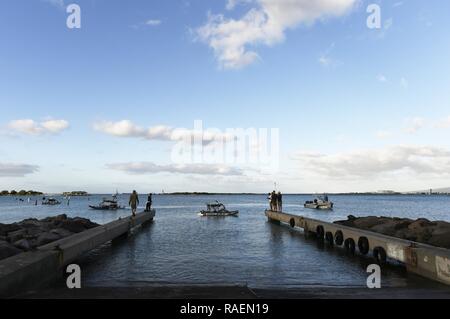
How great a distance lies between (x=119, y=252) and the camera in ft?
70.4

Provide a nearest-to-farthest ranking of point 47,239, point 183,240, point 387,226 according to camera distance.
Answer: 1. point 47,239
2. point 387,226
3. point 183,240

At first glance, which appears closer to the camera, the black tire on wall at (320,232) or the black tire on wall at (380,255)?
the black tire on wall at (380,255)

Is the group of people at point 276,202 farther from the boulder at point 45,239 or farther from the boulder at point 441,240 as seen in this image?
the boulder at point 45,239

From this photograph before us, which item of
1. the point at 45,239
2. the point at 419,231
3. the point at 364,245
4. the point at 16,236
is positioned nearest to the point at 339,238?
the point at 364,245

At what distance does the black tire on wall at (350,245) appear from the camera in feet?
67.4

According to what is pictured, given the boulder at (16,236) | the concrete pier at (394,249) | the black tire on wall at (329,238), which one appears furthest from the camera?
the black tire on wall at (329,238)

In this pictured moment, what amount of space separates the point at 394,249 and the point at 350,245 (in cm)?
562

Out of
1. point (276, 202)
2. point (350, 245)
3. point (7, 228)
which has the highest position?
point (276, 202)

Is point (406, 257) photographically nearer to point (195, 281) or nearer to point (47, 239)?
point (195, 281)

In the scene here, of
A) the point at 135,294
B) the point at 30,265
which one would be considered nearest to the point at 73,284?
the point at 30,265

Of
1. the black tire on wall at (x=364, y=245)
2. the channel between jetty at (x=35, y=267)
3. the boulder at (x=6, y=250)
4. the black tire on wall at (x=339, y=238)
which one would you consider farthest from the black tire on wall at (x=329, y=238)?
the boulder at (x=6, y=250)

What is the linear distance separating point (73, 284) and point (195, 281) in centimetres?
420

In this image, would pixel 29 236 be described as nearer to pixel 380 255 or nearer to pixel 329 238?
pixel 380 255

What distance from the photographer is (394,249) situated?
15438mm
